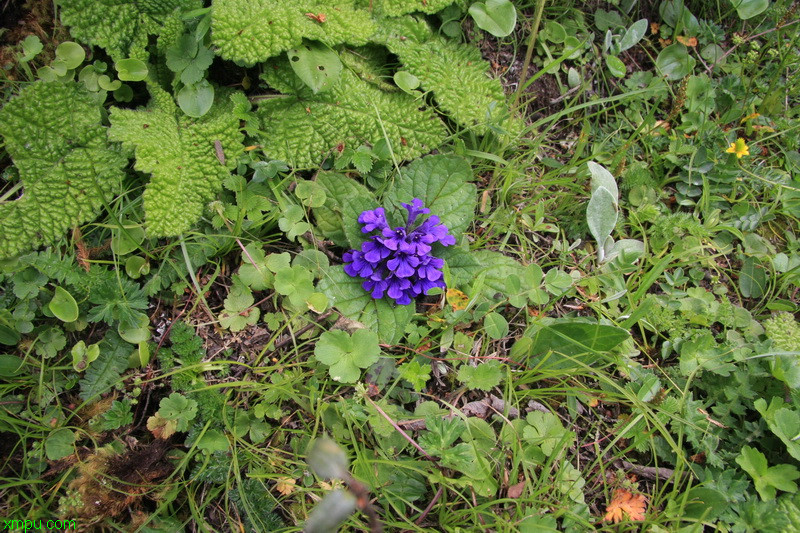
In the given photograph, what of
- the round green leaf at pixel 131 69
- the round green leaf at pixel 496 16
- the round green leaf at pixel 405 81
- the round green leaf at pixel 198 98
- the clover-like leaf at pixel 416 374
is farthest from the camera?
the round green leaf at pixel 496 16

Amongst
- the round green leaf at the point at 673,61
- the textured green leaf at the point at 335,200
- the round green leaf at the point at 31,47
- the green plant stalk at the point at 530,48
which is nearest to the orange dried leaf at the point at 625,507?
the textured green leaf at the point at 335,200

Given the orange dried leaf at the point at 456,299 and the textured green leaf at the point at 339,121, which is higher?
the textured green leaf at the point at 339,121

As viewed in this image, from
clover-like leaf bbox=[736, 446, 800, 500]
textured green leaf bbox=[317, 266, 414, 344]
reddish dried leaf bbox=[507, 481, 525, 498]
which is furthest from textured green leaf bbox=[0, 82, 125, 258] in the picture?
clover-like leaf bbox=[736, 446, 800, 500]

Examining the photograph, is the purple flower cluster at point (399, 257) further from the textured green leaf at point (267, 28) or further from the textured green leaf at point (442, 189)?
the textured green leaf at point (267, 28)

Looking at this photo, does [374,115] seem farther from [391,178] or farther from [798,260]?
[798,260]

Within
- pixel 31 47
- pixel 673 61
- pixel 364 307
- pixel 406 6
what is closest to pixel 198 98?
pixel 31 47

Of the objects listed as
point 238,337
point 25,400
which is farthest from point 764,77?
point 25,400

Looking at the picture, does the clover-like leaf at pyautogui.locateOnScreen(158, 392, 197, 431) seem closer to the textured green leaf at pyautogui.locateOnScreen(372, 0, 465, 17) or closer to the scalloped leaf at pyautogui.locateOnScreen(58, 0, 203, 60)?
the scalloped leaf at pyautogui.locateOnScreen(58, 0, 203, 60)

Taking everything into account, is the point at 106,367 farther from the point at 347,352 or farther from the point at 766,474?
the point at 766,474
